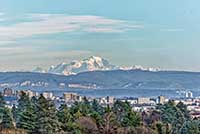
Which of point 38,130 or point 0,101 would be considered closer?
point 38,130

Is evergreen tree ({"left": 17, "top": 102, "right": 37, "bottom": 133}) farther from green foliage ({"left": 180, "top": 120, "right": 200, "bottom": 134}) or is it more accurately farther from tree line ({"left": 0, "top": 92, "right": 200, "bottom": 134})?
green foliage ({"left": 180, "top": 120, "right": 200, "bottom": 134})

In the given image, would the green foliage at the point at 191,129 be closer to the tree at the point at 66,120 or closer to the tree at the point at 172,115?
the tree at the point at 172,115

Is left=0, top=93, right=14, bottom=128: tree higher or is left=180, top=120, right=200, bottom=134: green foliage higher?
left=0, top=93, right=14, bottom=128: tree

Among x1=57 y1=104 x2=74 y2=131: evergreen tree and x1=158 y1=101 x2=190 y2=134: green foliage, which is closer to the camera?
x1=57 y1=104 x2=74 y2=131: evergreen tree

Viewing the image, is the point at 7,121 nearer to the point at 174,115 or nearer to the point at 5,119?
the point at 5,119

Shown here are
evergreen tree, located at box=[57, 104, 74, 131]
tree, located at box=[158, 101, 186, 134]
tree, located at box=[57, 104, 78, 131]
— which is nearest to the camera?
tree, located at box=[57, 104, 78, 131]

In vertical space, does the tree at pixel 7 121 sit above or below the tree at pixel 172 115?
below

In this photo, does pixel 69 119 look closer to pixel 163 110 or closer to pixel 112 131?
pixel 112 131

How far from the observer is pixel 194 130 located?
1768 inches

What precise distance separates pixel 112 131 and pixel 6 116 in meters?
6.66

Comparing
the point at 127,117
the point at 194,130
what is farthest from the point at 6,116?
the point at 194,130

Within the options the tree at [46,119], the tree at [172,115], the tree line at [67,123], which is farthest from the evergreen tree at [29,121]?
the tree at [172,115]

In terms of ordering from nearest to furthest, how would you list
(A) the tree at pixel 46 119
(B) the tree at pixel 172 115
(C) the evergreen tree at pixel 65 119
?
(A) the tree at pixel 46 119, (C) the evergreen tree at pixel 65 119, (B) the tree at pixel 172 115

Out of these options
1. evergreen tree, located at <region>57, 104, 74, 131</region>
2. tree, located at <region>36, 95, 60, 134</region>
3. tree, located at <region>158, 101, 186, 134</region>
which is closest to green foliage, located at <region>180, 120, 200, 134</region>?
tree, located at <region>158, 101, 186, 134</region>
